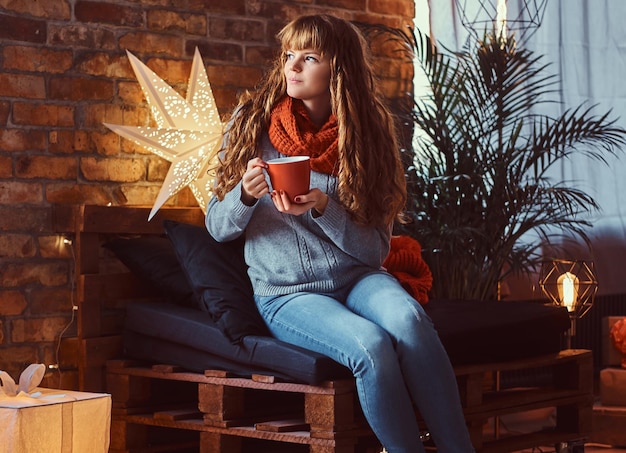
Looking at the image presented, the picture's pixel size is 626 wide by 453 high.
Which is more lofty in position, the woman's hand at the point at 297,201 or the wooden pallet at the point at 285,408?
the woman's hand at the point at 297,201

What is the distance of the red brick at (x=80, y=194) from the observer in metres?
3.41

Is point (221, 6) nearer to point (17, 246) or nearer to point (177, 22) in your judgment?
point (177, 22)

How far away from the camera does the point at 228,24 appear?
3.85 meters

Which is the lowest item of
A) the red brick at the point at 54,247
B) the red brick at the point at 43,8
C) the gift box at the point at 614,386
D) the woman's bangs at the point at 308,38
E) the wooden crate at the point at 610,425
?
the wooden crate at the point at 610,425

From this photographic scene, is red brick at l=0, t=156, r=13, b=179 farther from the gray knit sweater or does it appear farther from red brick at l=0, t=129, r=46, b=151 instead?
the gray knit sweater

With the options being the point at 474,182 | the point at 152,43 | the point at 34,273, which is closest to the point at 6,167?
the point at 34,273

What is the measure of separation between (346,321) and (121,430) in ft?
3.09

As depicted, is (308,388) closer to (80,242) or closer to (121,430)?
(121,430)

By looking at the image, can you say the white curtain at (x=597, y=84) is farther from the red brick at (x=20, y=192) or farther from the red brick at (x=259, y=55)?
the red brick at (x=20, y=192)

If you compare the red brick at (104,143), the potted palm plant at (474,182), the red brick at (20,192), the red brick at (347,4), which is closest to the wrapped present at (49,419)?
the red brick at (20,192)

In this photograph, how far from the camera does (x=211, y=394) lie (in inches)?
117

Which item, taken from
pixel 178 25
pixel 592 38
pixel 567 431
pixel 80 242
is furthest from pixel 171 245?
pixel 592 38

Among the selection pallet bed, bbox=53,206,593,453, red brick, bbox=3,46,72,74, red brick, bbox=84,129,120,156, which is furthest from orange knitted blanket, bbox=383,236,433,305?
red brick, bbox=3,46,72,74

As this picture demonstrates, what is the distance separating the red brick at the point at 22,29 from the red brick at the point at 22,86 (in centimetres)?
11
